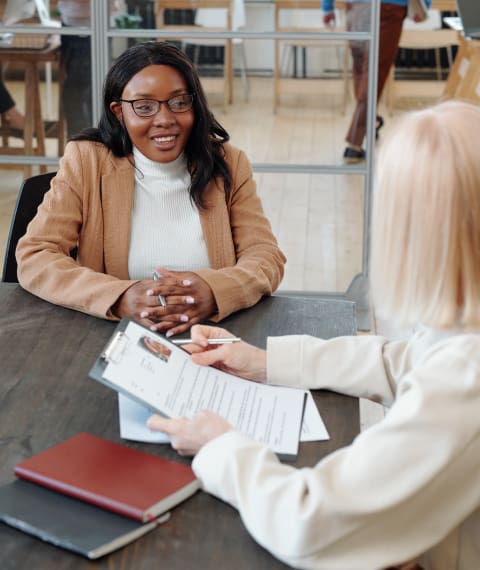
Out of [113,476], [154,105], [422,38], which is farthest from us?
[422,38]

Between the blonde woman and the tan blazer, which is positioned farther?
the tan blazer

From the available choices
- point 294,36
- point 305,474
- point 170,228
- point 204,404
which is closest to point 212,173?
point 170,228

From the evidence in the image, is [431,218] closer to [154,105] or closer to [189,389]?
[189,389]

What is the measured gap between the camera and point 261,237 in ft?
6.56

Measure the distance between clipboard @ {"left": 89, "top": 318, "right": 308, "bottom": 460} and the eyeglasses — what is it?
716 mm

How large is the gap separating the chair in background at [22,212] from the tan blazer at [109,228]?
192 millimetres

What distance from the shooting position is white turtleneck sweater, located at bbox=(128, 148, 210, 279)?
6.47 ft

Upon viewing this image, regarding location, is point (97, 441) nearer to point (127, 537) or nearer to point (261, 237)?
point (127, 537)

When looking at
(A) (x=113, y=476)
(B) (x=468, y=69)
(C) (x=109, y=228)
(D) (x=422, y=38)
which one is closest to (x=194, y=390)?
(A) (x=113, y=476)

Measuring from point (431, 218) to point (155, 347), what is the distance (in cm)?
51

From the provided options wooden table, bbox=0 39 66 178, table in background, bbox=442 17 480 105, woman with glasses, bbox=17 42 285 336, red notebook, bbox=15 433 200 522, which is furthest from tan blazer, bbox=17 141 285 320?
table in background, bbox=442 17 480 105

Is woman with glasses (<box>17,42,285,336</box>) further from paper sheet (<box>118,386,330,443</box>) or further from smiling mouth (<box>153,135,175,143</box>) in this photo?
paper sheet (<box>118,386,330,443</box>)

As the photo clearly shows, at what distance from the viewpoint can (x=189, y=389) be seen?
4.23ft

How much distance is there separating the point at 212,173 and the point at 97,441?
0.94 metres
